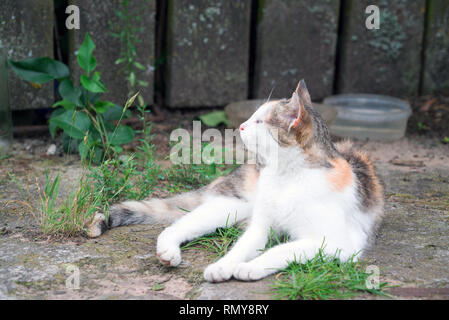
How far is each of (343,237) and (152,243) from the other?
3.22 ft

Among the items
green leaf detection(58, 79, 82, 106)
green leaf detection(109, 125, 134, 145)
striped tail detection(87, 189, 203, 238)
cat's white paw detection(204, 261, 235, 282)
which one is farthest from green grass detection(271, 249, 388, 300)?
green leaf detection(58, 79, 82, 106)

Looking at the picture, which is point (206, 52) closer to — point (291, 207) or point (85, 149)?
point (85, 149)

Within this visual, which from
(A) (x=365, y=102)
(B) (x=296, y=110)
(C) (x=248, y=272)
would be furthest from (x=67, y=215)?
(A) (x=365, y=102)

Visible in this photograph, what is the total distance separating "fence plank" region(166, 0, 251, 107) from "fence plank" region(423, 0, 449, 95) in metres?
1.98

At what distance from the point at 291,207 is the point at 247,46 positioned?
280 centimetres

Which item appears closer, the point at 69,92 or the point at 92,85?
the point at 92,85

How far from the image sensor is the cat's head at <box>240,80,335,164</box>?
8.46 ft

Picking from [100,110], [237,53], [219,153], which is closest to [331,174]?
[219,153]

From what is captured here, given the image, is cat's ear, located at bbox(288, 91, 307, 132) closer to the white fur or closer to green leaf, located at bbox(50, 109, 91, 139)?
the white fur

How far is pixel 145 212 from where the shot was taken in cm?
311

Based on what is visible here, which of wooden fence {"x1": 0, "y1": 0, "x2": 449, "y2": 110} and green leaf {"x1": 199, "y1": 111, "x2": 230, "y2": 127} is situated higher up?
wooden fence {"x1": 0, "y1": 0, "x2": 449, "y2": 110}

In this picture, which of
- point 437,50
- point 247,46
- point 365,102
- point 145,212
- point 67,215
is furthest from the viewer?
point 437,50

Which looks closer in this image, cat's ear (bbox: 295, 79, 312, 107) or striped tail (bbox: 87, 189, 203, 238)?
cat's ear (bbox: 295, 79, 312, 107)

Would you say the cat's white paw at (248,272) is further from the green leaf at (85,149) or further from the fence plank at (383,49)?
the fence plank at (383,49)
